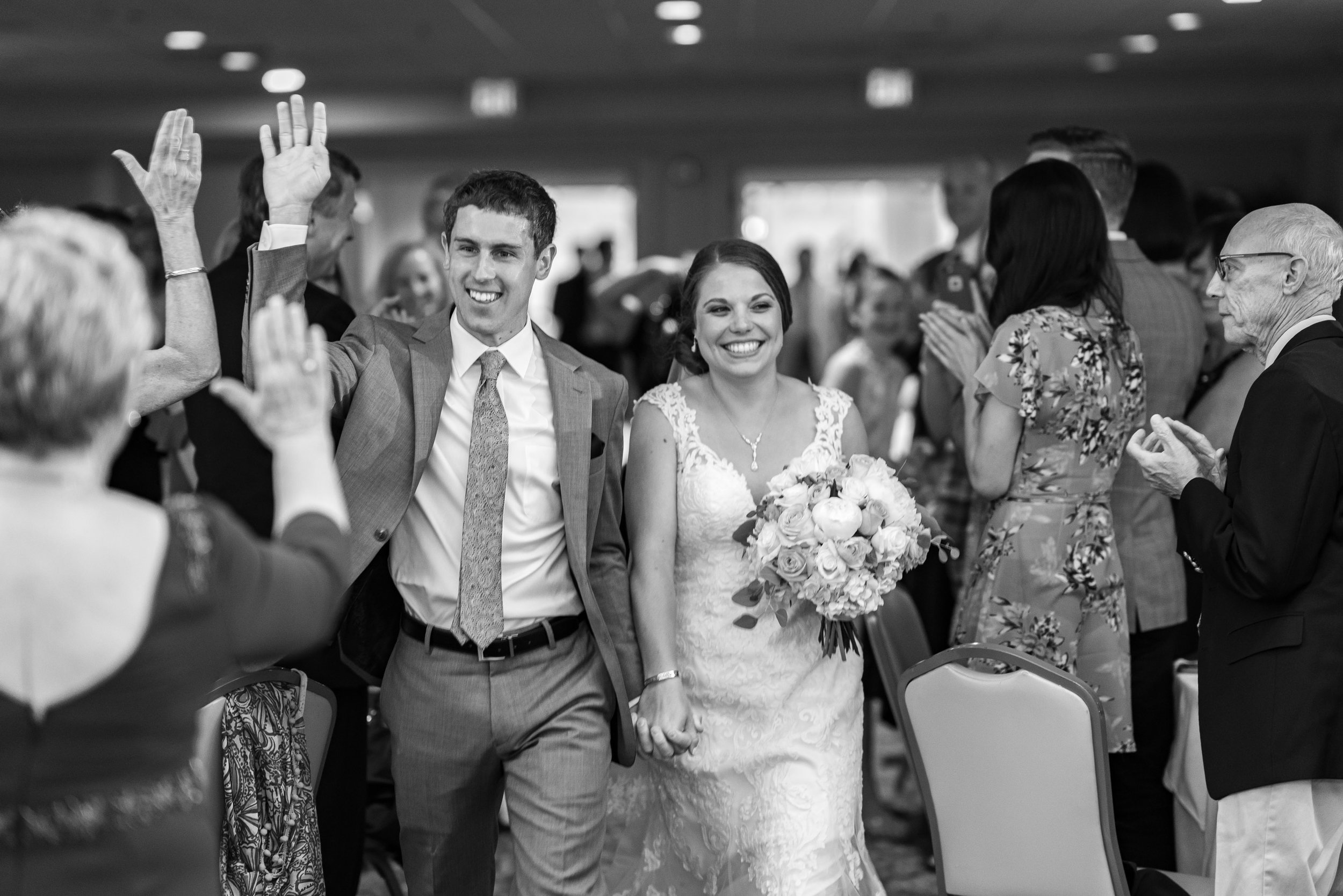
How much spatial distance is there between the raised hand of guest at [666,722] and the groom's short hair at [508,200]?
3.28 ft

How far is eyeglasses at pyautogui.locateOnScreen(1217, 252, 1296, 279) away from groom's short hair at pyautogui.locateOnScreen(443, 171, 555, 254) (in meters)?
1.40

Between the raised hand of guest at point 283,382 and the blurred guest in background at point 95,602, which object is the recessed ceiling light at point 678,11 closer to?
the raised hand of guest at point 283,382

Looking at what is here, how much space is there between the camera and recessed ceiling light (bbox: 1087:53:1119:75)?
464 inches

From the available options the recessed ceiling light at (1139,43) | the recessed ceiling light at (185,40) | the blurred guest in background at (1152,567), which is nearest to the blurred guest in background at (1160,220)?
the blurred guest in background at (1152,567)

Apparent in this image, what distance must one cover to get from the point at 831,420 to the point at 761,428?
0.58 ft

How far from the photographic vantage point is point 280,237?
269 centimetres

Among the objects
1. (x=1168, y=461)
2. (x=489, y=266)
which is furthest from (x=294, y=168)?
(x=1168, y=461)

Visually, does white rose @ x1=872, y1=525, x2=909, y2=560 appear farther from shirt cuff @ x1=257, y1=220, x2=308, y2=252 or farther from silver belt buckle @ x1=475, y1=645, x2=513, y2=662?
shirt cuff @ x1=257, y1=220, x2=308, y2=252

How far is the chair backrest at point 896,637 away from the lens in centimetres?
387

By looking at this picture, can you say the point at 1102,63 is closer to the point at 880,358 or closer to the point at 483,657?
the point at 880,358

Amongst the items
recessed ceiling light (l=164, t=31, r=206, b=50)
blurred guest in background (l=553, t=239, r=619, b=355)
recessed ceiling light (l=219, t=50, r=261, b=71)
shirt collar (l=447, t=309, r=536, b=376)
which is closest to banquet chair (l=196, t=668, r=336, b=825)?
shirt collar (l=447, t=309, r=536, b=376)

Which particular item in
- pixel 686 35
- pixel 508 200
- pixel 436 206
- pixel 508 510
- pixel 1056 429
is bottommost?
pixel 508 510

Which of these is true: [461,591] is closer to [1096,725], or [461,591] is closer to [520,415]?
[520,415]

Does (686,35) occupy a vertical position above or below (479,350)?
above
